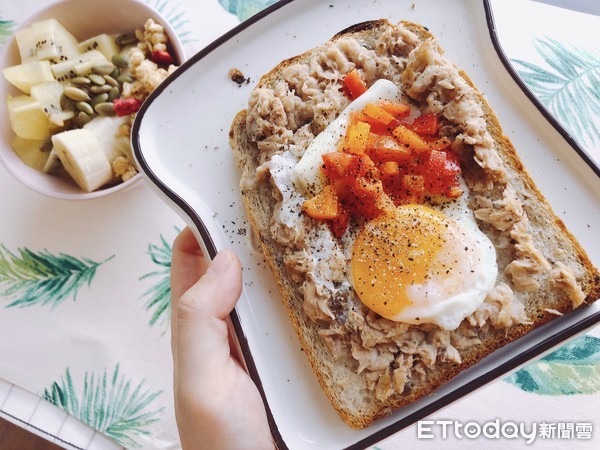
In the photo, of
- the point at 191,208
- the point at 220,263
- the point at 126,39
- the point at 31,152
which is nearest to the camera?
the point at 220,263

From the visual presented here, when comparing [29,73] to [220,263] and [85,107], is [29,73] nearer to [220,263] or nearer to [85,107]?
[85,107]

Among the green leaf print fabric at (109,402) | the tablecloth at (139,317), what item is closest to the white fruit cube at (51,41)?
the tablecloth at (139,317)

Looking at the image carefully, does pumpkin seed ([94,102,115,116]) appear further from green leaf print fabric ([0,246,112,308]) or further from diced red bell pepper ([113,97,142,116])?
green leaf print fabric ([0,246,112,308])

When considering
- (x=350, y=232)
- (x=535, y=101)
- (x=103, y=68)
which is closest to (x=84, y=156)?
(x=103, y=68)

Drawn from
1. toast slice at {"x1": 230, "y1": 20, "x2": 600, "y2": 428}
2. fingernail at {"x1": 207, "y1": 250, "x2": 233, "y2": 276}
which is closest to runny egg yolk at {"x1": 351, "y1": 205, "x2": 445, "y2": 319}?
toast slice at {"x1": 230, "y1": 20, "x2": 600, "y2": 428}

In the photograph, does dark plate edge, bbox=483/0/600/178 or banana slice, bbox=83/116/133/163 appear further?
banana slice, bbox=83/116/133/163

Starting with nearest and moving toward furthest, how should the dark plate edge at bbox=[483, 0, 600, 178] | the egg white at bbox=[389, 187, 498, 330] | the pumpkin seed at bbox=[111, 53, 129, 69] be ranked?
the egg white at bbox=[389, 187, 498, 330], the dark plate edge at bbox=[483, 0, 600, 178], the pumpkin seed at bbox=[111, 53, 129, 69]
